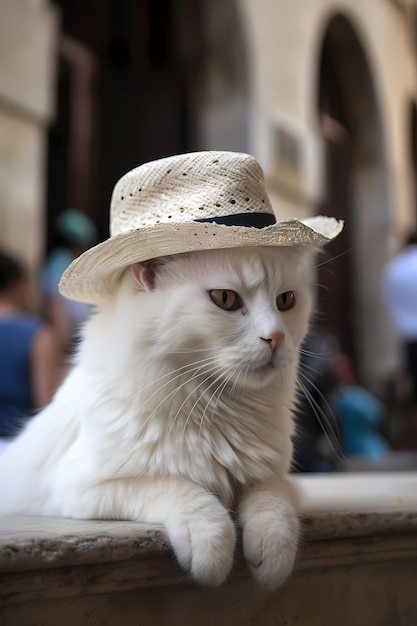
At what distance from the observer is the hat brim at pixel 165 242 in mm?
1009

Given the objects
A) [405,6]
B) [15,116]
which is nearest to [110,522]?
[15,116]

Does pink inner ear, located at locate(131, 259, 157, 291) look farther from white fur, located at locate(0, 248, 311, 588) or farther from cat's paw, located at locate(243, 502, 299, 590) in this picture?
cat's paw, located at locate(243, 502, 299, 590)

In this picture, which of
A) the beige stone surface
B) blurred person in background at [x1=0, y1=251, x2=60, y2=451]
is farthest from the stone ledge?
blurred person in background at [x1=0, y1=251, x2=60, y2=451]

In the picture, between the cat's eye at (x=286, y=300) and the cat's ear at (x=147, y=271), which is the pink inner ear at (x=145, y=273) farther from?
the cat's eye at (x=286, y=300)

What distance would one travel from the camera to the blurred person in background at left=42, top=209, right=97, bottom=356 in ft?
8.61

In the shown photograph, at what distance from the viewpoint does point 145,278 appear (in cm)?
110

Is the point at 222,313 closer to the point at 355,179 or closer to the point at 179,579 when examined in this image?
the point at 179,579

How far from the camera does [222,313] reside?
1037 mm

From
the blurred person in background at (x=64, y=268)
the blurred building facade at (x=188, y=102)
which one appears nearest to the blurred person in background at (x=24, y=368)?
the blurred person in background at (x=64, y=268)

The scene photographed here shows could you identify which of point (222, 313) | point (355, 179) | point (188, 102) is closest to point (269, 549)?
point (222, 313)

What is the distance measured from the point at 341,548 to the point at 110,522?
376 mm

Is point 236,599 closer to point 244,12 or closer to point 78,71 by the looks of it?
point 78,71

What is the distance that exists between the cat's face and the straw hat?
30 millimetres

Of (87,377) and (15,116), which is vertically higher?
(15,116)
